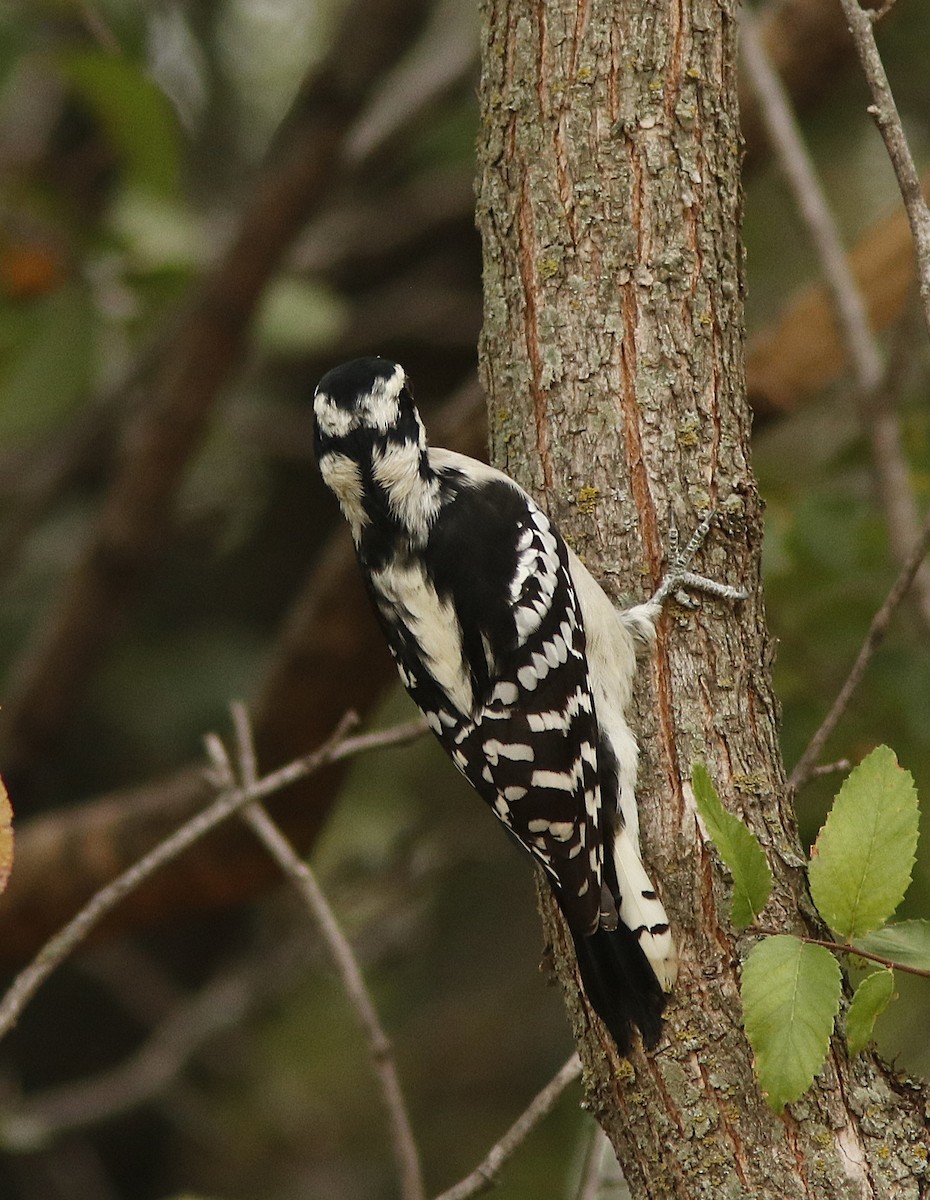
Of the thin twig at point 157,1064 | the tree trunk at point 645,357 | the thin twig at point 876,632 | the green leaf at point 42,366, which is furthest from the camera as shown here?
the thin twig at point 157,1064

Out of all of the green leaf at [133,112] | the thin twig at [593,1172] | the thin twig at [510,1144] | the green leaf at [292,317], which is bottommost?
the thin twig at [593,1172]

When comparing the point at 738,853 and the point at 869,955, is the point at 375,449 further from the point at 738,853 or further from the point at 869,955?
the point at 869,955

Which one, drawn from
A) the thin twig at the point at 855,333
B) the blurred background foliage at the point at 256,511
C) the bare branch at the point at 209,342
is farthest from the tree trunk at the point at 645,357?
the bare branch at the point at 209,342

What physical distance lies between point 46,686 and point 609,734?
9.55 ft

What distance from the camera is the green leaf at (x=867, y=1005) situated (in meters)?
1.95

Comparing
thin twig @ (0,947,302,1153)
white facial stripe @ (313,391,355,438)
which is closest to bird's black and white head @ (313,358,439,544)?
white facial stripe @ (313,391,355,438)

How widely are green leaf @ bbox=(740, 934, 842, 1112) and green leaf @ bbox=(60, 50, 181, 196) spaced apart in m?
3.50

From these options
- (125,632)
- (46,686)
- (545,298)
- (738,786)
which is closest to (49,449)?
(125,632)

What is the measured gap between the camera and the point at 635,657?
8.21ft

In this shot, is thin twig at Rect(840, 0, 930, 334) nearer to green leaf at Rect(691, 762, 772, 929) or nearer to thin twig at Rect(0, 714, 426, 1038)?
green leaf at Rect(691, 762, 772, 929)

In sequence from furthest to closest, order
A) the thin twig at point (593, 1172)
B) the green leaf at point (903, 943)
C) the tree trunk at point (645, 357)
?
the thin twig at point (593, 1172) < the tree trunk at point (645, 357) < the green leaf at point (903, 943)

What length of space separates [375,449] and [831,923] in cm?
144

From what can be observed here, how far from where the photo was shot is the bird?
2.37 metres

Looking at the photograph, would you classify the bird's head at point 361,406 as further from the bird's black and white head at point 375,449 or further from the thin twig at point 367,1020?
the thin twig at point 367,1020
